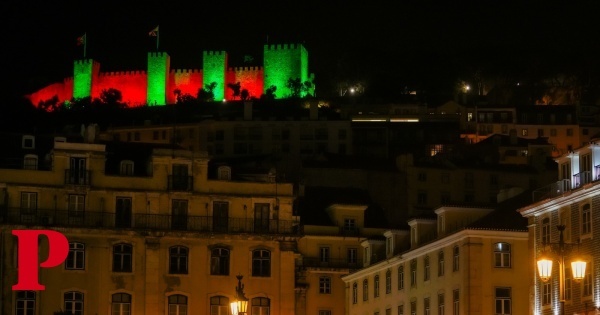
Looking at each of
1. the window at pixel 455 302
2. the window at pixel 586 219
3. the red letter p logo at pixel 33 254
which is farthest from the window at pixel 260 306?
the window at pixel 586 219

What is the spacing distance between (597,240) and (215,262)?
36.8 m

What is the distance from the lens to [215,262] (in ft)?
295

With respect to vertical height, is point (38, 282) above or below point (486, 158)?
below

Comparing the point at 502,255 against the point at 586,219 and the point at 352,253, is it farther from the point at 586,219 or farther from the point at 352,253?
the point at 352,253

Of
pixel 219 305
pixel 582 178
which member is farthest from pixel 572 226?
pixel 219 305

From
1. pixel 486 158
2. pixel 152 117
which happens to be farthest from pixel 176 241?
pixel 152 117

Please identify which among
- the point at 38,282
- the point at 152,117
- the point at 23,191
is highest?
the point at 152,117

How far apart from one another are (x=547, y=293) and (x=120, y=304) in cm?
3253

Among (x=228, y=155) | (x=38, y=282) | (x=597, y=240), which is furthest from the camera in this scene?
(x=228, y=155)

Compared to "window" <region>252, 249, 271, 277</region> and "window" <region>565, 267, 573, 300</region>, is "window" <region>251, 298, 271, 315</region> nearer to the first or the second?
"window" <region>252, 249, 271, 277</region>

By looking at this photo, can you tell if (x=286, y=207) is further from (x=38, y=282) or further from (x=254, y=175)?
(x=38, y=282)

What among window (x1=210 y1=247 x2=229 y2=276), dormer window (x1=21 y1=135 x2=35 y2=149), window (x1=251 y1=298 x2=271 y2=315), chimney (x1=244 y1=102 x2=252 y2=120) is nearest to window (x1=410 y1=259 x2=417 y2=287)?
window (x1=251 y1=298 x2=271 y2=315)

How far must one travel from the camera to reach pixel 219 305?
8894 cm

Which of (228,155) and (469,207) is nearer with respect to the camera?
(469,207)
